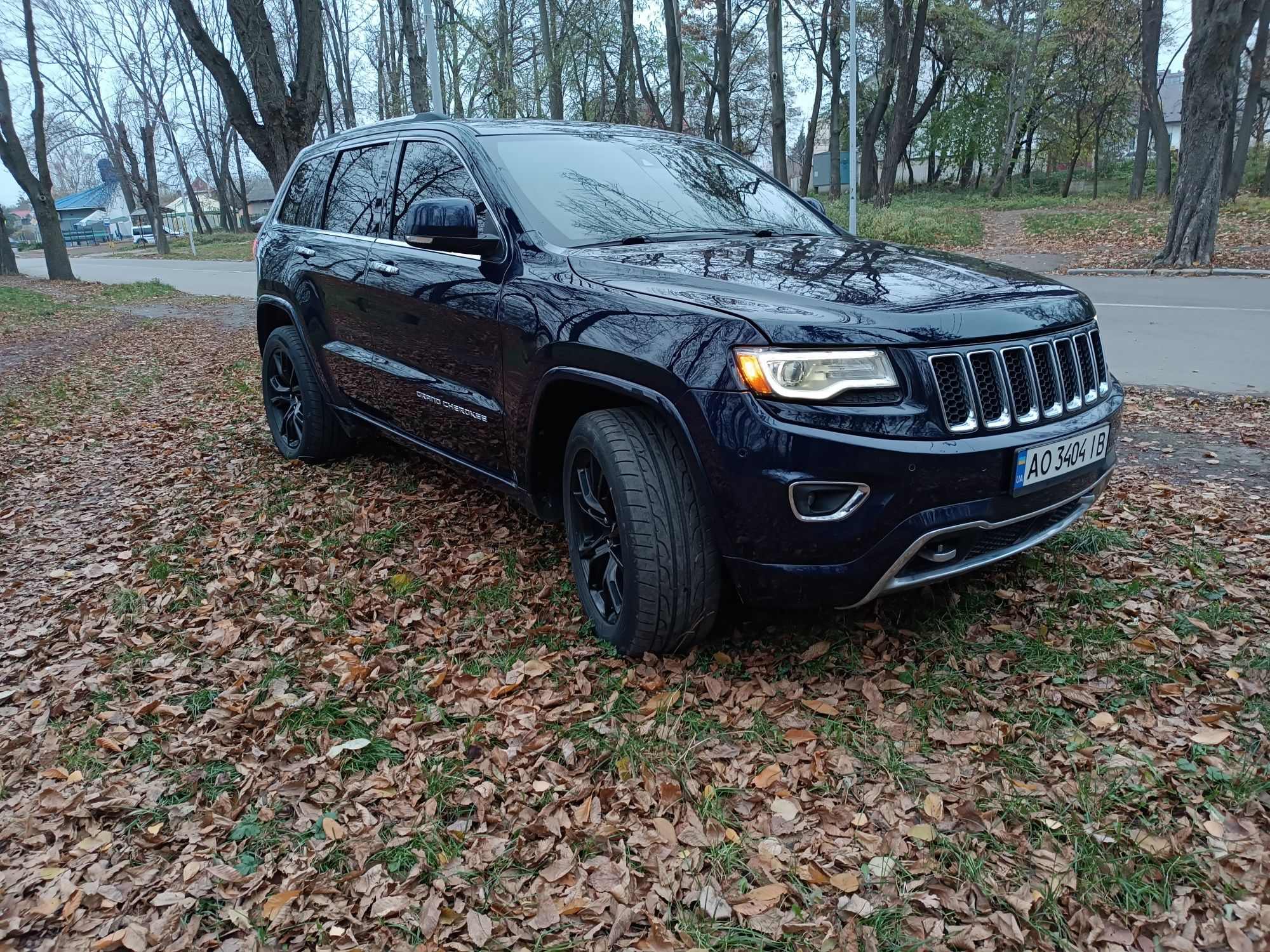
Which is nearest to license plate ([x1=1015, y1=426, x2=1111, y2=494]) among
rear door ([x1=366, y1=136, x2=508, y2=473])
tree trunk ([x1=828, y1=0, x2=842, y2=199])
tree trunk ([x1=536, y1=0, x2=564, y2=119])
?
rear door ([x1=366, y1=136, x2=508, y2=473])

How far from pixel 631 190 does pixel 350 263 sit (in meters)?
1.61

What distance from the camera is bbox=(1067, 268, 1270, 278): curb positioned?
490 inches

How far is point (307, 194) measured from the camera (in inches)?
201

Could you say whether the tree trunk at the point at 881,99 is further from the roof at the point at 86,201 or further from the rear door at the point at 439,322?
the roof at the point at 86,201

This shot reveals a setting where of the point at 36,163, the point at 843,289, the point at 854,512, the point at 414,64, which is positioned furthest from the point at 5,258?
the point at 854,512

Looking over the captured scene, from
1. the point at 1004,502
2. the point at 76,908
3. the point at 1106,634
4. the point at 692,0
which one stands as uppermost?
the point at 692,0

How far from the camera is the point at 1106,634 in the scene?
3074 millimetres

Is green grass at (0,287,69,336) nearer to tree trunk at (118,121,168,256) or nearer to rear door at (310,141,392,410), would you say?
rear door at (310,141,392,410)

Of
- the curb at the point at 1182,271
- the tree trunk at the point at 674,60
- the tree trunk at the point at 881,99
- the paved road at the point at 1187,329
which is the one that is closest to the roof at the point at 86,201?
the tree trunk at the point at 881,99

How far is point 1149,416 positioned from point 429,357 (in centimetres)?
471

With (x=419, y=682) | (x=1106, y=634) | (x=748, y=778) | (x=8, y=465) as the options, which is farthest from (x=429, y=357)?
(x=8, y=465)

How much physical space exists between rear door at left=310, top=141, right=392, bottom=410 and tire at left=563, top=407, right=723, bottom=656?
1825 mm

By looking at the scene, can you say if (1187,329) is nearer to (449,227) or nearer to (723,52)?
(449,227)

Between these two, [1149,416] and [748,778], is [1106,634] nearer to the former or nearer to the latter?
[748,778]
